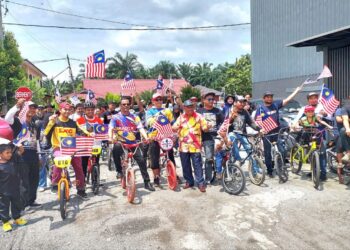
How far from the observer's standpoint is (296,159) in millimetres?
7266

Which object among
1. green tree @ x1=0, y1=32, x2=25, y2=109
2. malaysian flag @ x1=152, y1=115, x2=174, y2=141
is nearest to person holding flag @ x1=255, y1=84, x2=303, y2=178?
malaysian flag @ x1=152, y1=115, x2=174, y2=141

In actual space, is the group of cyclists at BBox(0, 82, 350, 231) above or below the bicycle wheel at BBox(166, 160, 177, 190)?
above

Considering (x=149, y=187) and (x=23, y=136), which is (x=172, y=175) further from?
(x=23, y=136)

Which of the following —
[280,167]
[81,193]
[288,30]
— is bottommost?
[81,193]

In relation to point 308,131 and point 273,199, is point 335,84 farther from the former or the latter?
point 273,199

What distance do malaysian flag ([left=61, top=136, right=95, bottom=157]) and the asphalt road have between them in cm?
104

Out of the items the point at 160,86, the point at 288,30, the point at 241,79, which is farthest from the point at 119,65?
the point at 160,86

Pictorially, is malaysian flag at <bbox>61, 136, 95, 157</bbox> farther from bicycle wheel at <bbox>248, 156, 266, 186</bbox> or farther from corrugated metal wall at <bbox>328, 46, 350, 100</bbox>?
corrugated metal wall at <bbox>328, 46, 350, 100</bbox>

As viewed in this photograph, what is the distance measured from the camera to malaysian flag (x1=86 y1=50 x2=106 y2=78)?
438 inches

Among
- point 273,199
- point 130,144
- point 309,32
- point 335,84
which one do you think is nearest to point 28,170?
point 130,144

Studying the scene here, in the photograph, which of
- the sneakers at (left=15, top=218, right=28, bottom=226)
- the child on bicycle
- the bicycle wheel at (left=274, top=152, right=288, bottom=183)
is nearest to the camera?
the child on bicycle

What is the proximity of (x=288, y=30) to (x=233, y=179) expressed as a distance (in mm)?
20708

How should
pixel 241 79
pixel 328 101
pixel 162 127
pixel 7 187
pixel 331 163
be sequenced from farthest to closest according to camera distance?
pixel 241 79, pixel 331 163, pixel 328 101, pixel 162 127, pixel 7 187

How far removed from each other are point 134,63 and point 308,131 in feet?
170
